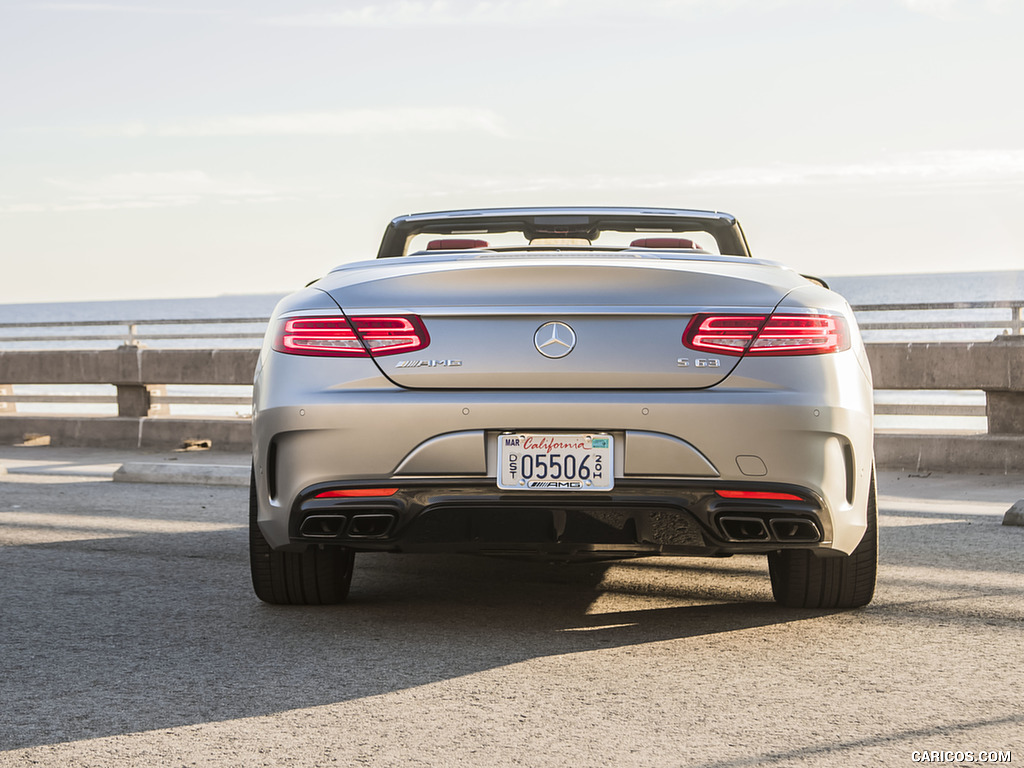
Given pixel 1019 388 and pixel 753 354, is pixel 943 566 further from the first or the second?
pixel 1019 388

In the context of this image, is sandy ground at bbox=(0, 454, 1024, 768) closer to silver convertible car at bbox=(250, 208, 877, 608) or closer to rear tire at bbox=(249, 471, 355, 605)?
rear tire at bbox=(249, 471, 355, 605)

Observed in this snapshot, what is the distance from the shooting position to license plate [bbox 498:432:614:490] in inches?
152

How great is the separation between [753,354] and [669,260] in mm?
521

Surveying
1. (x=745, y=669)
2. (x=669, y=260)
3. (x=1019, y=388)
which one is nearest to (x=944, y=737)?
(x=745, y=669)

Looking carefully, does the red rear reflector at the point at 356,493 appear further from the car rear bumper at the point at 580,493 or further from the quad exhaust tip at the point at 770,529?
the quad exhaust tip at the point at 770,529

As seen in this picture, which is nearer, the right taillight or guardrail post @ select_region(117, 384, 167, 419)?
the right taillight

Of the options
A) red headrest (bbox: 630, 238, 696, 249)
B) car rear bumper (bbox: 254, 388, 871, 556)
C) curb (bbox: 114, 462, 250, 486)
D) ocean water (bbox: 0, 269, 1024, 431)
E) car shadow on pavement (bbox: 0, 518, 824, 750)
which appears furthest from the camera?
ocean water (bbox: 0, 269, 1024, 431)

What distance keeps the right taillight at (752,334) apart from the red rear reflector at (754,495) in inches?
17.2

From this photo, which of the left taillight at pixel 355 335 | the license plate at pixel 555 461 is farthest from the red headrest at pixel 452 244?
the license plate at pixel 555 461

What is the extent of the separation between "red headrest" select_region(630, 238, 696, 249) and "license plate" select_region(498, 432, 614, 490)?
1232 mm

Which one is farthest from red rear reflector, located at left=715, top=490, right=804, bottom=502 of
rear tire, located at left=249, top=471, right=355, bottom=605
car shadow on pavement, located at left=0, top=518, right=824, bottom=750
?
rear tire, located at left=249, top=471, right=355, bottom=605

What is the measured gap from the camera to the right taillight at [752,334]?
12.8 feet

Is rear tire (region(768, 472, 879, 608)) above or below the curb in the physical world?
above

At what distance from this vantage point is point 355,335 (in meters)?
4.02
